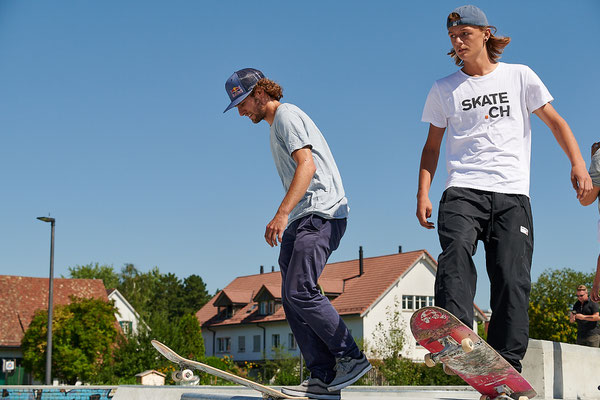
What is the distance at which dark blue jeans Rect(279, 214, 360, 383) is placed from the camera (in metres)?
4.23

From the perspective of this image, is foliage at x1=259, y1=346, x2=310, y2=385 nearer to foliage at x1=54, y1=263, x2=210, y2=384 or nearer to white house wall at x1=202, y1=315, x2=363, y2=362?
foliage at x1=54, y1=263, x2=210, y2=384

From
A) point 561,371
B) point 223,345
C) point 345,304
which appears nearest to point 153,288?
point 223,345

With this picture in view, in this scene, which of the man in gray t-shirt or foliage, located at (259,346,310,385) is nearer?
the man in gray t-shirt

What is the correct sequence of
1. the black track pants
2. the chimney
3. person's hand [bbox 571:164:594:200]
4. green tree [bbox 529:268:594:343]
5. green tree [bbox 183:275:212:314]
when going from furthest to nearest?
green tree [bbox 183:275:212:314] < the chimney < green tree [bbox 529:268:594:343] < person's hand [bbox 571:164:594:200] < the black track pants

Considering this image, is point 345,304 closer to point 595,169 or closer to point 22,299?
point 22,299

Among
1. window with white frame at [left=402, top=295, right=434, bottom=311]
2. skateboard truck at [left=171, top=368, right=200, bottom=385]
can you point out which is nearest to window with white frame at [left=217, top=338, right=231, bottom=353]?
window with white frame at [left=402, top=295, right=434, bottom=311]

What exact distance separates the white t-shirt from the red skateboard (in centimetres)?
91

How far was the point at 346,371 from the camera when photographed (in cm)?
424

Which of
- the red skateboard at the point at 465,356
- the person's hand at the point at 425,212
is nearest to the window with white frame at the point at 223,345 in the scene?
the person's hand at the point at 425,212

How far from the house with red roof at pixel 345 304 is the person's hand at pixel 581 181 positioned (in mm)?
40511

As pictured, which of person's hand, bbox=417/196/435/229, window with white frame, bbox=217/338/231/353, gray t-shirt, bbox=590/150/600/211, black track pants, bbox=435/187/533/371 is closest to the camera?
black track pants, bbox=435/187/533/371

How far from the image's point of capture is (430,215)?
420cm

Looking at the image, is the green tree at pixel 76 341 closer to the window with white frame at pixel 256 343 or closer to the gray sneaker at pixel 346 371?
the window with white frame at pixel 256 343

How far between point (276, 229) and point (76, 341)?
3397 centimetres
